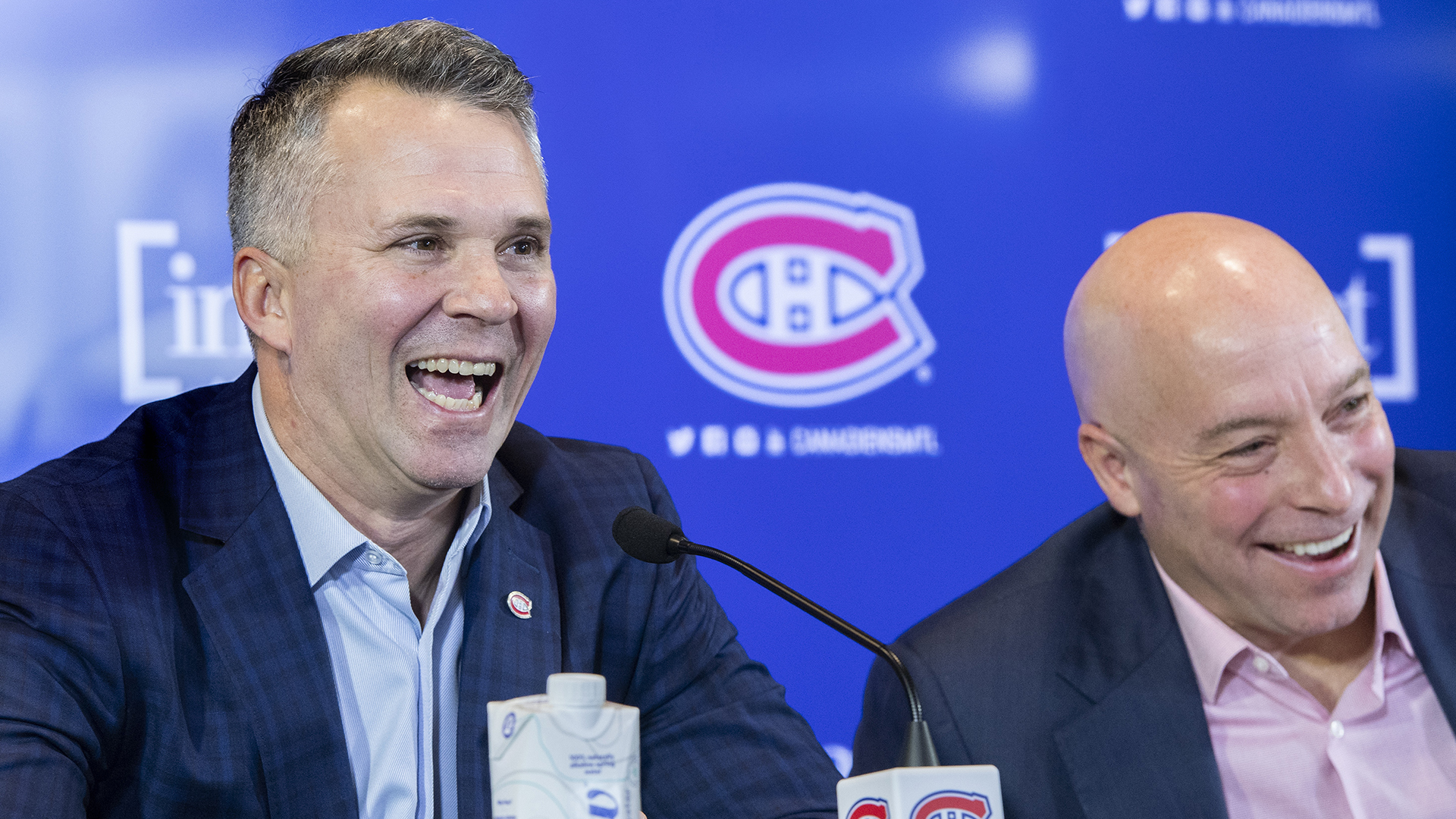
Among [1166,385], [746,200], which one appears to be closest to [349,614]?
[1166,385]

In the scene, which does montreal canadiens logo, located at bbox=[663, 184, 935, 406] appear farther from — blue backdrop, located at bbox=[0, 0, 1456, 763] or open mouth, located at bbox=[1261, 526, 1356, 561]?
open mouth, located at bbox=[1261, 526, 1356, 561]

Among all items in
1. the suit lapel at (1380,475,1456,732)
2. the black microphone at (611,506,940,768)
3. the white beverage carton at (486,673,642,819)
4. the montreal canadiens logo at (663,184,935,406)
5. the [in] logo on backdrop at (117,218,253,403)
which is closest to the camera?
the white beverage carton at (486,673,642,819)

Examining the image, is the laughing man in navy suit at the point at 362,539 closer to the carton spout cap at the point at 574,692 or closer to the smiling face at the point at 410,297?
the smiling face at the point at 410,297

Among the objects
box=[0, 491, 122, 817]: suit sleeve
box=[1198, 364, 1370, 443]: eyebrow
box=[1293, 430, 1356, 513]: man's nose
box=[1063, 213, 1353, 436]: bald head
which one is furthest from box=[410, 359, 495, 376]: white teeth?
box=[1293, 430, 1356, 513]: man's nose

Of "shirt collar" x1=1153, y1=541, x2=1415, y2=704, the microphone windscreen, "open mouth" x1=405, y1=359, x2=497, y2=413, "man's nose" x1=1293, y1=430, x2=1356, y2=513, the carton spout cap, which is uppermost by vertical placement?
Answer: "open mouth" x1=405, y1=359, x2=497, y2=413

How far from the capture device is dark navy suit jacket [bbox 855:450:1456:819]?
1714 millimetres

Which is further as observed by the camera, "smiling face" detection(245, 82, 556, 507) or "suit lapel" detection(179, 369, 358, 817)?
"smiling face" detection(245, 82, 556, 507)

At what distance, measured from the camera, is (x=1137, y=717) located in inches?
68.7

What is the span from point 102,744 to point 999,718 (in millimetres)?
1142

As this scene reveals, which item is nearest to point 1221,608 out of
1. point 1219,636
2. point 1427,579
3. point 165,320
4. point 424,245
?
point 1219,636

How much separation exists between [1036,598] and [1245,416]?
1.38 feet

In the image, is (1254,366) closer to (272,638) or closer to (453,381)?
(453,381)

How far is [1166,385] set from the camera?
1.73 metres

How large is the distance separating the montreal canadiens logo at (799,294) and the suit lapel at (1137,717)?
1232 mm
